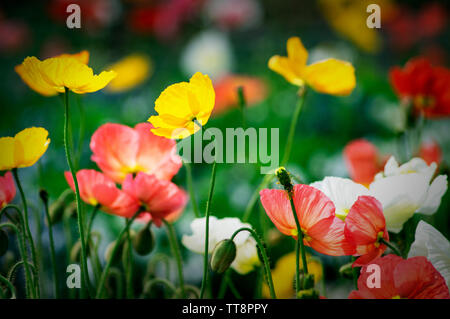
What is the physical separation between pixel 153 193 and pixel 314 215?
0.12m

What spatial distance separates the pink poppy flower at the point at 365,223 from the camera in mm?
328

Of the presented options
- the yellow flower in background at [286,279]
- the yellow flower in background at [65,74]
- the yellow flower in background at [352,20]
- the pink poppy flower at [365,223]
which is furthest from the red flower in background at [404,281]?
the yellow flower in background at [352,20]

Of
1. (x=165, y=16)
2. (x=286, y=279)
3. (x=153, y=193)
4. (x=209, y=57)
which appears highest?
(x=165, y=16)

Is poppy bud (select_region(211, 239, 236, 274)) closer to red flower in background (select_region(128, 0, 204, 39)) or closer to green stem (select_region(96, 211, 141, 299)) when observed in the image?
green stem (select_region(96, 211, 141, 299))

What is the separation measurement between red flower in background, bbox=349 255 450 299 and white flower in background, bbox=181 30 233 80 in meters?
1.25

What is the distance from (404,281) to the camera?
0.32m

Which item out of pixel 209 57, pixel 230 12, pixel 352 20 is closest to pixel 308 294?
pixel 352 20

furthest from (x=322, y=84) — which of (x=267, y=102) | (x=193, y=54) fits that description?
(x=193, y=54)

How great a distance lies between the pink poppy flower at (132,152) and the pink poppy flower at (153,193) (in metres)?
0.02

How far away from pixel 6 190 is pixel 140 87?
4.51ft

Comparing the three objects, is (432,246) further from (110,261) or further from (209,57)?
(209,57)

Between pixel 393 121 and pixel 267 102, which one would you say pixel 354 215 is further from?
pixel 267 102

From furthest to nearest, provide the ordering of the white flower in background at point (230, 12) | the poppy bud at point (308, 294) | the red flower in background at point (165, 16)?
the white flower in background at point (230, 12) < the red flower in background at point (165, 16) < the poppy bud at point (308, 294)

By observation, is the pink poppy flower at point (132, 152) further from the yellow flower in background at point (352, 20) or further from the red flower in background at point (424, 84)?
the yellow flower in background at point (352, 20)
